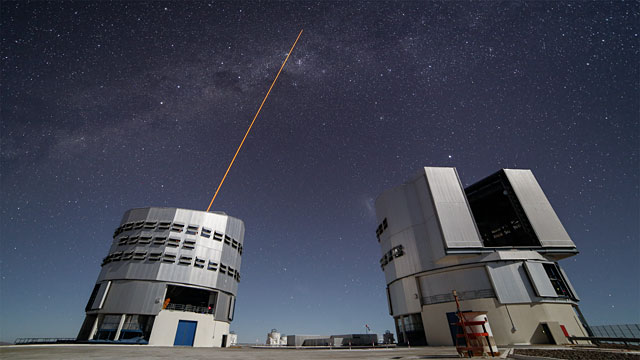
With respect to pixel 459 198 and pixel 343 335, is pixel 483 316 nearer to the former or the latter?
pixel 459 198

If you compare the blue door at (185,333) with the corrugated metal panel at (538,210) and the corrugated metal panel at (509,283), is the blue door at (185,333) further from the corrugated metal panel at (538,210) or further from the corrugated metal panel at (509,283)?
the corrugated metal panel at (538,210)

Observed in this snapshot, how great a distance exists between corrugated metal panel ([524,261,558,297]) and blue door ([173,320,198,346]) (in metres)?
39.3

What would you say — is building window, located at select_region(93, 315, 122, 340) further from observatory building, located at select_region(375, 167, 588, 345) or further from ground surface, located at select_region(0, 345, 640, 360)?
observatory building, located at select_region(375, 167, 588, 345)

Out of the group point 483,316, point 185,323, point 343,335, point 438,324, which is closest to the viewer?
point 483,316

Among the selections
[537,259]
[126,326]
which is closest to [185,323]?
[126,326]

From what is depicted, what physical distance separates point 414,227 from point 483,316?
2266cm

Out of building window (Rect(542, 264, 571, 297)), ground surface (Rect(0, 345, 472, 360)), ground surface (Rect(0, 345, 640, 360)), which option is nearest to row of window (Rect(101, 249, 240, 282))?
ground surface (Rect(0, 345, 472, 360))

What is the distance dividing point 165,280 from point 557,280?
149 ft

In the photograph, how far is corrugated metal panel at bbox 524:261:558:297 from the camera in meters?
26.7

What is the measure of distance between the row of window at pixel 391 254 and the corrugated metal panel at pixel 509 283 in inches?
381

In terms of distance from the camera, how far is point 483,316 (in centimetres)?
1157

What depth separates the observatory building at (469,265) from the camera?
26.0 meters

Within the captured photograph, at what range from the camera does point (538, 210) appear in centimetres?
3247

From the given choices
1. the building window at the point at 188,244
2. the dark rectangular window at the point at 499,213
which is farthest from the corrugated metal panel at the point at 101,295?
the dark rectangular window at the point at 499,213
